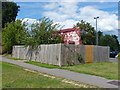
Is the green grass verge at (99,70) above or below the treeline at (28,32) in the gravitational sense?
below

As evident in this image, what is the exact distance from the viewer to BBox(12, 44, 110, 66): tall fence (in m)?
13.6

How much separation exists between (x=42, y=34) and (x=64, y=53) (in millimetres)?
4331

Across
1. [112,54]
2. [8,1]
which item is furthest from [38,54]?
[8,1]

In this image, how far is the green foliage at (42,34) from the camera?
54.9ft

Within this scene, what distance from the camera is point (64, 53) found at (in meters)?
13.6

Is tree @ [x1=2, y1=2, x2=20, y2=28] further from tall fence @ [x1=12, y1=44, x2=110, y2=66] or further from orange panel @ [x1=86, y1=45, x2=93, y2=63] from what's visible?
orange panel @ [x1=86, y1=45, x2=93, y2=63]

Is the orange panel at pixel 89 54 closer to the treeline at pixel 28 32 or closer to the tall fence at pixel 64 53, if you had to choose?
the tall fence at pixel 64 53

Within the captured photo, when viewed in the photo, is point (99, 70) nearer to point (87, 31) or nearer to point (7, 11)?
point (87, 31)

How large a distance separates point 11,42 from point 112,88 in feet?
69.3

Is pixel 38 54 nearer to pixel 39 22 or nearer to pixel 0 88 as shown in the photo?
pixel 39 22

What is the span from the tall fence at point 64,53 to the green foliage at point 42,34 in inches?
34.2

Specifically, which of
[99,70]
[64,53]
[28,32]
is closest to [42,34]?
[28,32]

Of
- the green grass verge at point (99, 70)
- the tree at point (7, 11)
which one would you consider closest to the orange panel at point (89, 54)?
the green grass verge at point (99, 70)

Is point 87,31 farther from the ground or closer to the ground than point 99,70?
farther from the ground
